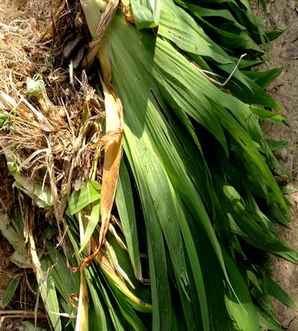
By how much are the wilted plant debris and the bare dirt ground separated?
158mm

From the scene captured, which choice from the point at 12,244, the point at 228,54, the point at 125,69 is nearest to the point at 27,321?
the point at 12,244

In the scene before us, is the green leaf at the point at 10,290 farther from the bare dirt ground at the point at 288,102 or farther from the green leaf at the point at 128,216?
the bare dirt ground at the point at 288,102

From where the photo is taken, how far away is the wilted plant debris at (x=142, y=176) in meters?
1.38

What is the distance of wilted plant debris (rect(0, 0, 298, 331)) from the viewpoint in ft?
4.51

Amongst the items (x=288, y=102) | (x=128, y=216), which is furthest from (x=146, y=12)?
(x=288, y=102)

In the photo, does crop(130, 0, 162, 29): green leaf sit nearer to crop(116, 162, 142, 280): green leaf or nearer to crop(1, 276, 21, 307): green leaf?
crop(116, 162, 142, 280): green leaf

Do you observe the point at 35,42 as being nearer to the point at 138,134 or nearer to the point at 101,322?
the point at 138,134

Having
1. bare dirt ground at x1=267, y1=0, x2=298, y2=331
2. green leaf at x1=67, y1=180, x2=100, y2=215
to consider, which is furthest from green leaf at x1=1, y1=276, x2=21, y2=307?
bare dirt ground at x1=267, y1=0, x2=298, y2=331

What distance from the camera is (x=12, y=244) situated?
5.01 ft

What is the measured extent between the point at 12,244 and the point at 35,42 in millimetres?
463

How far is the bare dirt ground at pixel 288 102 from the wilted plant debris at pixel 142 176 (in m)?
0.16

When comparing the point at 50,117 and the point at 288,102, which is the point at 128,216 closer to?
the point at 50,117

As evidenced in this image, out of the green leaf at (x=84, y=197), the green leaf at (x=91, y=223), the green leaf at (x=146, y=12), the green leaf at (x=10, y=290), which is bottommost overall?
the green leaf at (x=10, y=290)

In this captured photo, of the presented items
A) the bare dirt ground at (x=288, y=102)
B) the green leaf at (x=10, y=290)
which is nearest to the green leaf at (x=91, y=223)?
the green leaf at (x=10, y=290)
